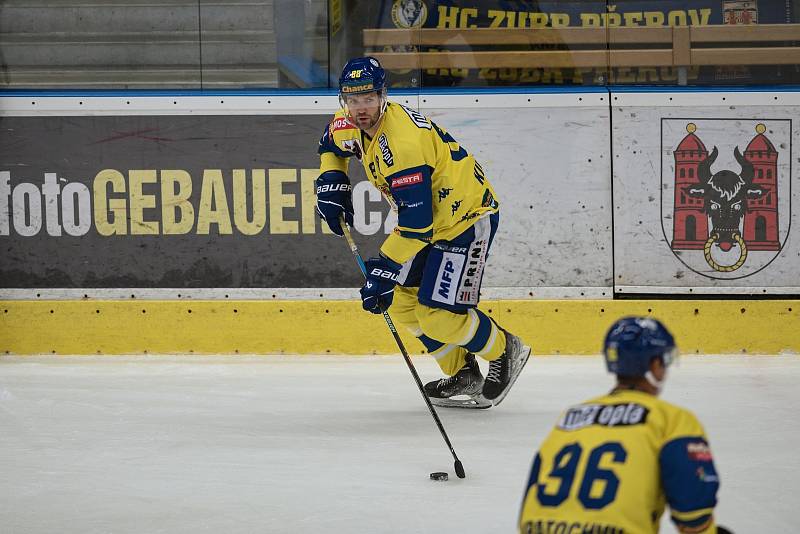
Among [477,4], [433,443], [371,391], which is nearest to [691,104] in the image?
[477,4]

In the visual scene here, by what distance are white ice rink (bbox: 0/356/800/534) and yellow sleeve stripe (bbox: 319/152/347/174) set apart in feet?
3.18

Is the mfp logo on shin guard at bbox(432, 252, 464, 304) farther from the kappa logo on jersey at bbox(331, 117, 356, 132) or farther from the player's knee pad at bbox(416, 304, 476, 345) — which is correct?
the kappa logo on jersey at bbox(331, 117, 356, 132)

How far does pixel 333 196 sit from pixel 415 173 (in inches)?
22.6

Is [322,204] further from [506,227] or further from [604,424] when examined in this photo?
[604,424]

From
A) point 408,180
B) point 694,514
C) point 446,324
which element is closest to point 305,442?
Result: point 446,324

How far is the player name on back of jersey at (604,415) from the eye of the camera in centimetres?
173

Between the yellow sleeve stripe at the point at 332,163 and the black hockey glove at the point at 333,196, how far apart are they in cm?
2

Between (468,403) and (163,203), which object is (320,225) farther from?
(468,403)

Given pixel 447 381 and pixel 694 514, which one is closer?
pixel 694 514

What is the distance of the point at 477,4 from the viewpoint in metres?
5.90

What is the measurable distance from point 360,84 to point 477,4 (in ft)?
7.22

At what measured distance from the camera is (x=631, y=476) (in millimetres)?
1688

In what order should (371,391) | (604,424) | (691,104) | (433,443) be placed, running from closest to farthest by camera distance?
(604,424)
(433,443)
(371,391)
(691,104)

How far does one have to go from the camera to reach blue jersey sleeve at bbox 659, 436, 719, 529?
1.66 metres
